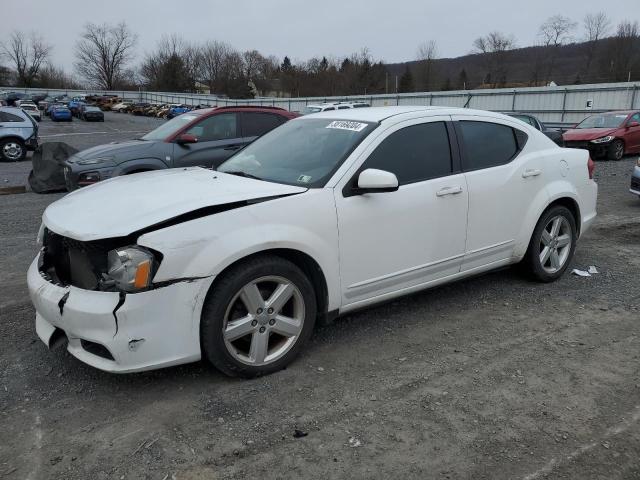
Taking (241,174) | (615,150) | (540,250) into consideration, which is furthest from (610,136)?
(241,174)

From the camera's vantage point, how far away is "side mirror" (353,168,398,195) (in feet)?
11.5

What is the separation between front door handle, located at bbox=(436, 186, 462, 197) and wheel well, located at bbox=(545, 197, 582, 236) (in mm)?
1286

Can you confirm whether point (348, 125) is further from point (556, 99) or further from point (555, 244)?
point (556, 99)

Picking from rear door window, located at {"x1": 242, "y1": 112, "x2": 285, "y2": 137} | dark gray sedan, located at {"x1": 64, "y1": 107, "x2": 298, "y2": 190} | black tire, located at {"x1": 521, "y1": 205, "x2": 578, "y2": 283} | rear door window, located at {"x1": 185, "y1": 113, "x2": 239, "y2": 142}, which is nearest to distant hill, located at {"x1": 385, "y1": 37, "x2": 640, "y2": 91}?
rear door window, located at {"x1": 242, "y1": 112, "x2": 285, "y2": 137}

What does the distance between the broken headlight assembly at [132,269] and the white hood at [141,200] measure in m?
0.12

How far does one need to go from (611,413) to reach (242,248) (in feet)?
7.47

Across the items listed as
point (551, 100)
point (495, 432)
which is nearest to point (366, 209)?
point (495, 432)

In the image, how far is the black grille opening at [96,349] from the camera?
3.00 meters

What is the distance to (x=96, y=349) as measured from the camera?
3.06 metres

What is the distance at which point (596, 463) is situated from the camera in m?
2.59

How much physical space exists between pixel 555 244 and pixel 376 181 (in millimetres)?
2469

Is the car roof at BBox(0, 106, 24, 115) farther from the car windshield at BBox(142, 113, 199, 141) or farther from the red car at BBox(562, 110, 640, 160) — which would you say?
the red car at BBox(562, 110, 640, 160)

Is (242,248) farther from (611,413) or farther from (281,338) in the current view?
(611,413)

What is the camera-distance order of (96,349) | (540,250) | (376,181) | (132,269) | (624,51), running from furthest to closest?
(624,51), (540,250), (376,181), (96,349), (132,269)
